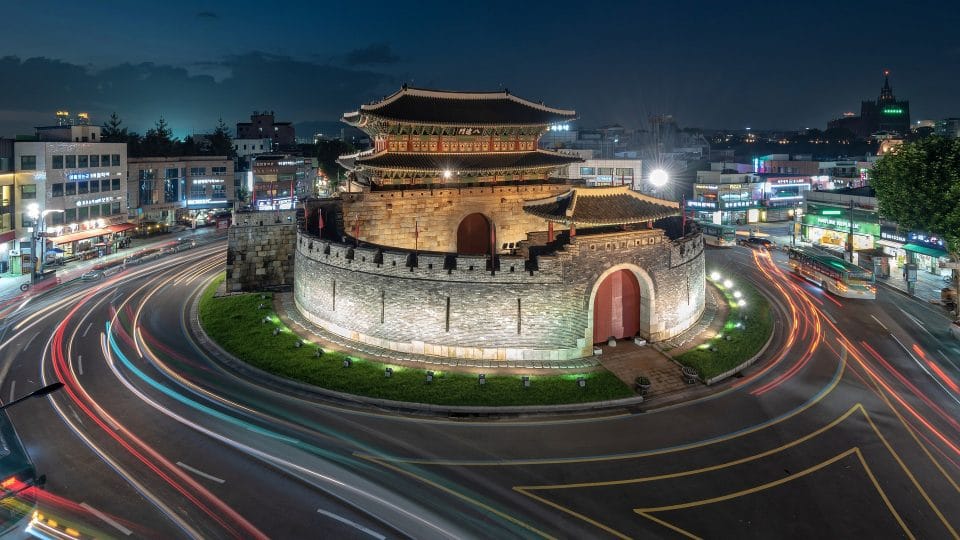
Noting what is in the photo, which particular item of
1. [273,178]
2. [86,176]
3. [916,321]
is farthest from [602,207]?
[273,178]

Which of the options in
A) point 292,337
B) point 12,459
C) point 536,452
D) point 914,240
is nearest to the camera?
point 12,459

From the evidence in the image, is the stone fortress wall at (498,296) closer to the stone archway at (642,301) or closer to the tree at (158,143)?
the stone archway at (642,301)

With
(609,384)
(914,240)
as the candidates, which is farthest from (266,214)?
(914,240)

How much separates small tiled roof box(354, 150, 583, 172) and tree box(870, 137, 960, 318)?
66.6ft

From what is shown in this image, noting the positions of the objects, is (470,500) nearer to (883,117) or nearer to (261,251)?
(261,251)

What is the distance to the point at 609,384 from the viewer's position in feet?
70.9

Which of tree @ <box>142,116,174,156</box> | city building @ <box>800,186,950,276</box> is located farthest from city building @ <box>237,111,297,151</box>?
city building @ <box>800,186,950,276</box>

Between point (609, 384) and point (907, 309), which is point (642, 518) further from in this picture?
point (907, 309)

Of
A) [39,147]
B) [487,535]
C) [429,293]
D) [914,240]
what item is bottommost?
[487,535]

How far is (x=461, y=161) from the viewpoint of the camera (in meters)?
33.5

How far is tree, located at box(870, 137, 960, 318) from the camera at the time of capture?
1161 inches

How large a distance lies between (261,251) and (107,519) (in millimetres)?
24437

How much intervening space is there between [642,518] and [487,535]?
408cm

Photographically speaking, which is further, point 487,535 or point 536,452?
point 536,452
